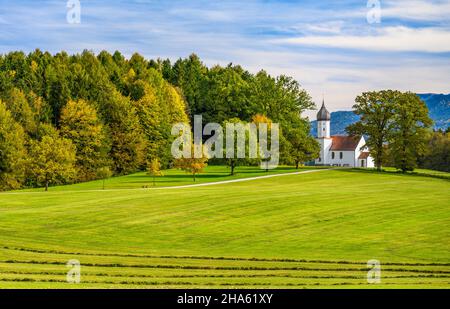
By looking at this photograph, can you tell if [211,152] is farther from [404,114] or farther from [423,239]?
[423,239]

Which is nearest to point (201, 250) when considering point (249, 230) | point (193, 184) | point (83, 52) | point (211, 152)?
point (249, 230)

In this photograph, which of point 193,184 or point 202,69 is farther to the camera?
point 202,69

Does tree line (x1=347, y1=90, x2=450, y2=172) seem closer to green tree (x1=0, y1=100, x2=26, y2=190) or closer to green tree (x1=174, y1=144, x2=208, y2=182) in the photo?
green tree (x1=174, y1=144, x2=208, y2=182)

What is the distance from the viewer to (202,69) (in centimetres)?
14638

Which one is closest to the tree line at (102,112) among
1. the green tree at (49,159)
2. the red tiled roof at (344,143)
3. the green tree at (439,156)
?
the green tree at (49,159)

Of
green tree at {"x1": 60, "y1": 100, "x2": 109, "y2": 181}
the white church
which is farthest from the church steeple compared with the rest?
green tree at {"x1": 60, "y1": 100, "x2": 109, "y2": 181}

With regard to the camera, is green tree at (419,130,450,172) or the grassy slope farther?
green tree at (419,130,450,172)

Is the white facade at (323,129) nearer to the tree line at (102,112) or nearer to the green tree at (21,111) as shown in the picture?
the tree line at (102,112)

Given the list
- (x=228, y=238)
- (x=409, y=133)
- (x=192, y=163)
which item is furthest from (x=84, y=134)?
(x=228, y=238)

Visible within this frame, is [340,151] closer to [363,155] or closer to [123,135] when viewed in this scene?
[363,155]

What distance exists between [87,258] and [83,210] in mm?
20342

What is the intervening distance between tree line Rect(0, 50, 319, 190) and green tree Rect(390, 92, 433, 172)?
1442 centimetres

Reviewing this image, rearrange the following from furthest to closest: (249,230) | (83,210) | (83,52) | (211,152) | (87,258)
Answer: (83,52) < (211,152) < (83,210) < (249,230) < (87,258)

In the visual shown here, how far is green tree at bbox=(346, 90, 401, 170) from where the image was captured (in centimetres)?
10594
